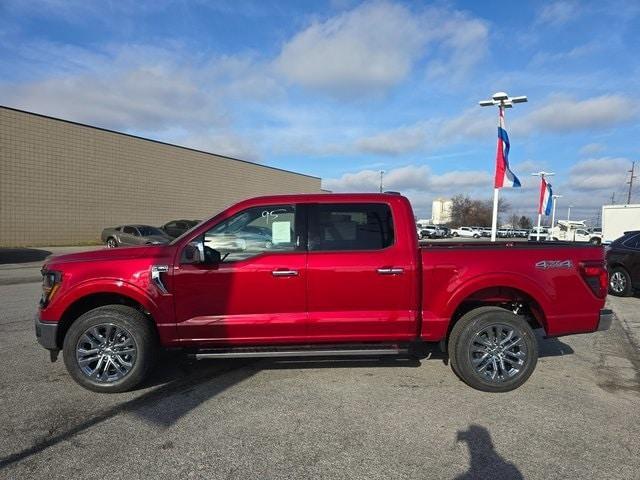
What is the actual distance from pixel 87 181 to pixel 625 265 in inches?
1206

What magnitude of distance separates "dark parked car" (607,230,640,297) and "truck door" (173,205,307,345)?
30.3 ft

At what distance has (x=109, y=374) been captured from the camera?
4.74 m

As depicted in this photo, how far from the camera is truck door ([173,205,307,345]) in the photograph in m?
4.70

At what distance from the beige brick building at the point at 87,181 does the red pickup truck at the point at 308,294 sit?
26950mm

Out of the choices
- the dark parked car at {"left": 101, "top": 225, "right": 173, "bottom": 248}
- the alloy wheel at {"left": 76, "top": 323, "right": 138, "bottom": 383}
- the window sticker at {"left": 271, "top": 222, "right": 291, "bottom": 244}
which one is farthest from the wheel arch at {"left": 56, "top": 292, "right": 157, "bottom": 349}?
the dark parked car at {"left": 101, "top": 225, "right": 173, "bottom": 248}

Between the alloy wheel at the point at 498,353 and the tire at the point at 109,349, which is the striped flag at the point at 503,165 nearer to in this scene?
the alloy wheel at the point at 498,353

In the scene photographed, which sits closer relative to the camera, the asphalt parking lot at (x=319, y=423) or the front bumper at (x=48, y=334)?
the asphalt parking lot at (x=319, y=423)

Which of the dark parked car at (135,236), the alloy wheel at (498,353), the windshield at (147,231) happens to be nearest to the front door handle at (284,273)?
the alloy wheel at (498,353)

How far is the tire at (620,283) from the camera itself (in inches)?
433

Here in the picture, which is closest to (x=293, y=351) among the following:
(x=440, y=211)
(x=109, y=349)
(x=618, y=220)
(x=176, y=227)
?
(x=109, y=349)

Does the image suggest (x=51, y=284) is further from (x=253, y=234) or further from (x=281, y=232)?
(x=281, y=232)

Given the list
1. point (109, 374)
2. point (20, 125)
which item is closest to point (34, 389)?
point (109, 374)

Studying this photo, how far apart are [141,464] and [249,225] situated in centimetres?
238

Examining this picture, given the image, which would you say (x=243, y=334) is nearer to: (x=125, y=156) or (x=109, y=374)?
(x=109, y=374)
